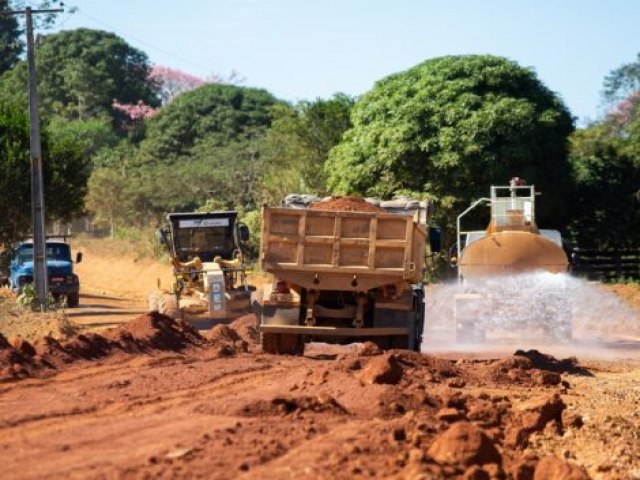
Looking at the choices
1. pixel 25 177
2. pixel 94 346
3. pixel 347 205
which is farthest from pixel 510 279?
pixel 25 177

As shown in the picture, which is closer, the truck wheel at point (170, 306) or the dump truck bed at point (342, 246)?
the dump truck bed at point (342, 246)

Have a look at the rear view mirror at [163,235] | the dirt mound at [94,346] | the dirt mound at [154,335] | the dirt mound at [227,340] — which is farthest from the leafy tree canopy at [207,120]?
the dirt mound at [94,346]

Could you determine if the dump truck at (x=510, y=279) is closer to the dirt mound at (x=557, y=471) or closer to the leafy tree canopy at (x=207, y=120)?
the dirt mound at (x=557, y=471)

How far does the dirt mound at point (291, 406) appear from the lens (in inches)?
468

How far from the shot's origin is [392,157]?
3922 cm

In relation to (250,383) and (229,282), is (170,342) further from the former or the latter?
(229,282)

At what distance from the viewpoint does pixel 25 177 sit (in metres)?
42.8

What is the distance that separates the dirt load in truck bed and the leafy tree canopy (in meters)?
56.6

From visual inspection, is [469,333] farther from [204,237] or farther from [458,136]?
[458,136]

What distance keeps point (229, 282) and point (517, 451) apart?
15.9m

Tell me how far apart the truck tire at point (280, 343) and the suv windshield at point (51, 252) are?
20814mm

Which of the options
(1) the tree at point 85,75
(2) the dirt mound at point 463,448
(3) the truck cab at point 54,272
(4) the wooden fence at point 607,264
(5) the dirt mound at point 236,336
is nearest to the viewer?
(2) the dirt mound at point 463,448

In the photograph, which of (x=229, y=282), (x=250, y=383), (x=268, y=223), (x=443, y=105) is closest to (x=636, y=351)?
(x=229, y=282)

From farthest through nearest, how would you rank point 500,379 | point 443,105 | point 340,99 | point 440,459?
point 340,99
point 443,105
point 500,379
point 440,459
